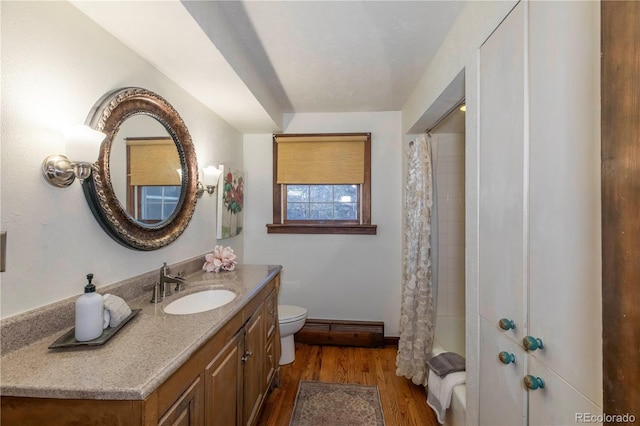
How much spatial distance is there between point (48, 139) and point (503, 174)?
170cm

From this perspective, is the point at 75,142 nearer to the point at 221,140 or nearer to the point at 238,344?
the point at 238,344

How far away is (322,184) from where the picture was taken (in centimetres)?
289

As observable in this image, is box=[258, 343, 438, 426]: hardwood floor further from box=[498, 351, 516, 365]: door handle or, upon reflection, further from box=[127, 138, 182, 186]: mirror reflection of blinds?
box=[127, 138, 182, 186]: mirror reflection of blinds

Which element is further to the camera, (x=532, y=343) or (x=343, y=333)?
(x=343, y=333)

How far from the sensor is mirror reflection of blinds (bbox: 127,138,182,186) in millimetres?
1403

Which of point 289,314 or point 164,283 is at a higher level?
point 164,283

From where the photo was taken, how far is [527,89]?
2.91 ft

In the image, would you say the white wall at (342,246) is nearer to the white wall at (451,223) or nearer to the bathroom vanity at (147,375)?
the white wall at (451,223)

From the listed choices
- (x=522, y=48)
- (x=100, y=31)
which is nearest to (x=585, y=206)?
(x=522, y=48)

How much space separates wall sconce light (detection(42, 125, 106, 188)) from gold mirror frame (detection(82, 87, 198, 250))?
93 mm

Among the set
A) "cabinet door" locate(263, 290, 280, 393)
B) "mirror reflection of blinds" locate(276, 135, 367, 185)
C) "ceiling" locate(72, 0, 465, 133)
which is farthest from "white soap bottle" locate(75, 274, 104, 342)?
"mirror reflection of blinds" locate(276, 135, 367, 185)

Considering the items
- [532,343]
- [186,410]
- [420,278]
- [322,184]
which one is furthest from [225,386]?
[322,184]

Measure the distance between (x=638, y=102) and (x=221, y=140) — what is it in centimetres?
244

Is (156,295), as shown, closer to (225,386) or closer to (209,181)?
(225,386)
